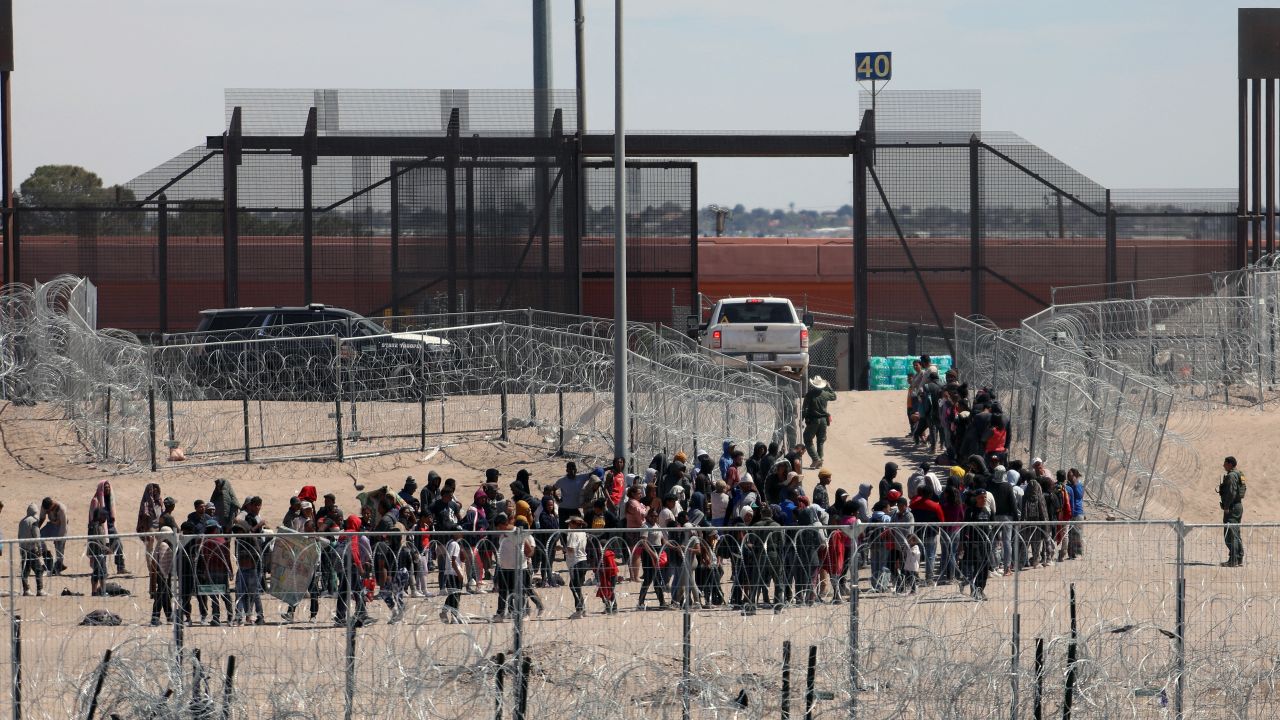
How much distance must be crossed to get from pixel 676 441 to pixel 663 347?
403 centimetres

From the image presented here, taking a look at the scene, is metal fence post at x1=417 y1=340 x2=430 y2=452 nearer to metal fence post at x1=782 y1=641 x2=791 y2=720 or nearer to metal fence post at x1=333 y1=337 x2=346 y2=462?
metal fence post at x1=333 y1=337 x2=346 y2=462

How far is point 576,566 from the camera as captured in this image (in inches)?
457

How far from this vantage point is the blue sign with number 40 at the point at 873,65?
104ft

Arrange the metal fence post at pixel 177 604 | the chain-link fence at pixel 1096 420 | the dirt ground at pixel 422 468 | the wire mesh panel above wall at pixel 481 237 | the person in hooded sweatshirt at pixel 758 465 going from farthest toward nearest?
the wire mesh panel above wall at pixel 481 237, the dirt ground at pixel 422 468, the chain-link fence at pixel 1096 420, the person in hooded sweatshirt at pixel 758 465, the metal fence post at pixel 177 604

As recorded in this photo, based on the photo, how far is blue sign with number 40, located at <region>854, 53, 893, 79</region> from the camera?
31594mm

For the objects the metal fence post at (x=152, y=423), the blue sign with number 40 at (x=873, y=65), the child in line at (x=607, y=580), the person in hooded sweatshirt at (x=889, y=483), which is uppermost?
the blue sign with number 40 at (x=873, y=65)

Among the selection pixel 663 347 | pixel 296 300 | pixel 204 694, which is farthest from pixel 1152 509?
pixel 296 300

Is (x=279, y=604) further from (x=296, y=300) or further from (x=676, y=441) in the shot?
(x=296, y=300)

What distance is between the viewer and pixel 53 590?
13.7m

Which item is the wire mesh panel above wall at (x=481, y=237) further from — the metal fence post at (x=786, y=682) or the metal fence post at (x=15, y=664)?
the metal fence post at (x=786, y=682)

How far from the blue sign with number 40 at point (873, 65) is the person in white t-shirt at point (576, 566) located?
68.1 ft

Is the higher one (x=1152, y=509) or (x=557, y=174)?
(x=557, y=174)

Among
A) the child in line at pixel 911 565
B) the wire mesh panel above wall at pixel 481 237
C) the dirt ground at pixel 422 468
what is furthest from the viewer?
the wire mesh panel above wall at pixel 481 237

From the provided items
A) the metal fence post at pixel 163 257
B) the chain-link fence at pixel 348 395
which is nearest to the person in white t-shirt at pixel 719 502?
the chain-link fence at pixel 348 395
